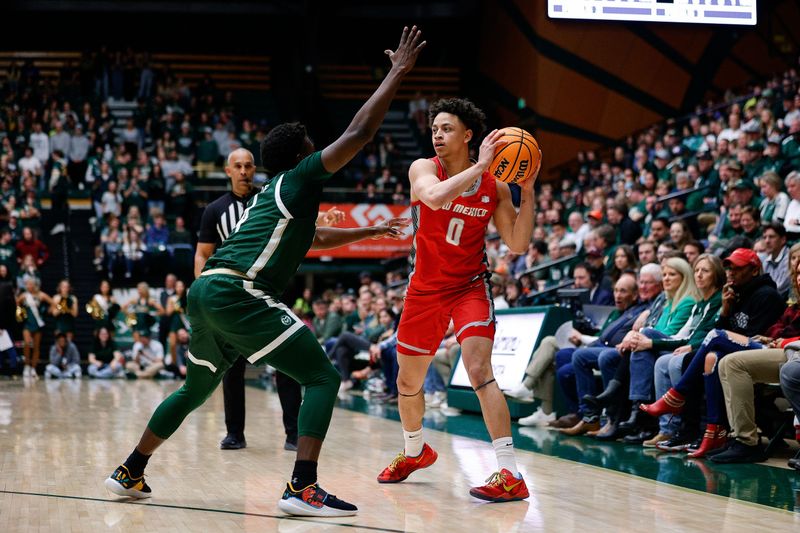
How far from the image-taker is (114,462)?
5805 millimetres

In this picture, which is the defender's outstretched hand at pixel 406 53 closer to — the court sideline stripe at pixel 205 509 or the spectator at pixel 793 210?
the court sideline stripe at pixel 205 509

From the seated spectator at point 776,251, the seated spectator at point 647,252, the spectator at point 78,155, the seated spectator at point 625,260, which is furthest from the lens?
the spectator at point 78,155

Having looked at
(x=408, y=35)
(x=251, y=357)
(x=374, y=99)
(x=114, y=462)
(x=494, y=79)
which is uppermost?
(x=494, y=79)

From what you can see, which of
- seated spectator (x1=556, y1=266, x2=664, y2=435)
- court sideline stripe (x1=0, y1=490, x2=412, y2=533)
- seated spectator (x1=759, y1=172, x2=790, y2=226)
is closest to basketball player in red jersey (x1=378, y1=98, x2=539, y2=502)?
court sideline stripe (x1=0, y1=490, x2=412, y2=533)

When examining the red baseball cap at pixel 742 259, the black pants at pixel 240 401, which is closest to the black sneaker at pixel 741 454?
the red baseball cap at pixel 742 259

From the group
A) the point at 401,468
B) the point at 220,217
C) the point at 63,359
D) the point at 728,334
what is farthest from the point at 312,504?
the point at 63,359

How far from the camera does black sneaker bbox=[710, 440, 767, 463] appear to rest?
19.7 feet

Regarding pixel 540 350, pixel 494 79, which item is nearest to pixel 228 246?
pixel 540 350

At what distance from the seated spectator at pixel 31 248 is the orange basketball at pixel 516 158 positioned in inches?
602

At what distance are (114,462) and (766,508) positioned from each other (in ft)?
12.5

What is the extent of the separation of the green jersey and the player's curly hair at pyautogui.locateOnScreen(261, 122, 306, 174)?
7.8 inches

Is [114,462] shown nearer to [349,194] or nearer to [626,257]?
[626,257]

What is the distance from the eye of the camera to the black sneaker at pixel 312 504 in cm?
406

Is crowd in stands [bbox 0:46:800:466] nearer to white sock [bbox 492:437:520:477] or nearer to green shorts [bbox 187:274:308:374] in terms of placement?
white sock [bbox 492:437:520:477]
